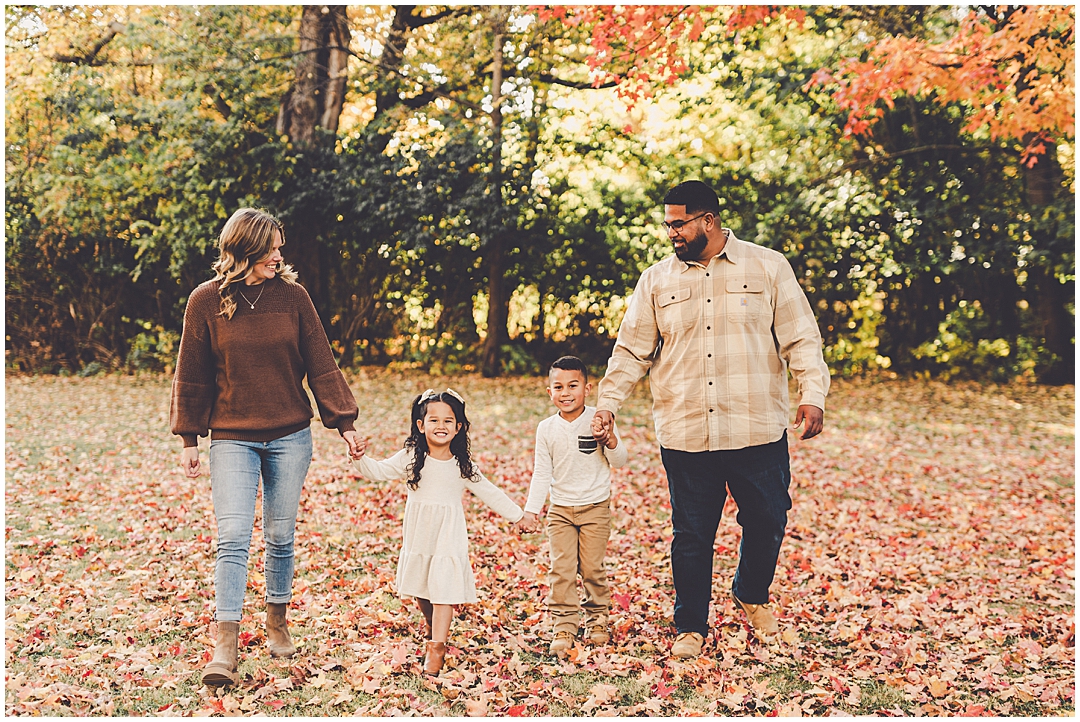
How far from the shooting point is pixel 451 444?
364 centimetres

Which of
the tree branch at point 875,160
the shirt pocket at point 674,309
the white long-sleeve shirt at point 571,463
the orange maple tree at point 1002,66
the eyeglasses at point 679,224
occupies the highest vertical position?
the orange maple tree at point 1002,66

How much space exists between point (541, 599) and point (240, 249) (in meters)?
2.33

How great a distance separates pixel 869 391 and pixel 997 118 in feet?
13.2

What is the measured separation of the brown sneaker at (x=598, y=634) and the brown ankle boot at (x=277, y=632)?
1.30m

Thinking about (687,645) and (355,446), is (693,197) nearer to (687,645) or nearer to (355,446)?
(355,446)

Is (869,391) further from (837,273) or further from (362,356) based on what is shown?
(362,356)

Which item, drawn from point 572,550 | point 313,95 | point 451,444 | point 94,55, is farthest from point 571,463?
point 94,55

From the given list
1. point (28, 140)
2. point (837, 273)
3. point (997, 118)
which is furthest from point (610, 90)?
point (28, 140)

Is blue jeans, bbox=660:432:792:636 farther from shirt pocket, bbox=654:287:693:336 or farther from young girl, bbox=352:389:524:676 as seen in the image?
young girl, bbox=352:389:524:676

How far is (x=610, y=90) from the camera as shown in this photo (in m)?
13.7

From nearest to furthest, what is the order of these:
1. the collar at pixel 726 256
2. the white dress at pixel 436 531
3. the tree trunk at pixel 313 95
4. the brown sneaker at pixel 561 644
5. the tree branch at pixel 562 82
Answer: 1. the white dress at pixel 436 531
2. the collar at pixel 726 256
3. the brown sneaker at pixel 561 644
4. the tree branch at pixel 562 82
5. the tree trunk at pixel 313 95

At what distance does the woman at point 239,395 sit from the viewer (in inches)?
134

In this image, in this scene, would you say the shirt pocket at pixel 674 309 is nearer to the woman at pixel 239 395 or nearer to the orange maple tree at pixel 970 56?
the woman at pixel 239 395

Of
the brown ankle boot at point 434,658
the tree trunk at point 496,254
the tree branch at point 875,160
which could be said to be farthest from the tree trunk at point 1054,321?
the brown ankle boot at point 434,658
